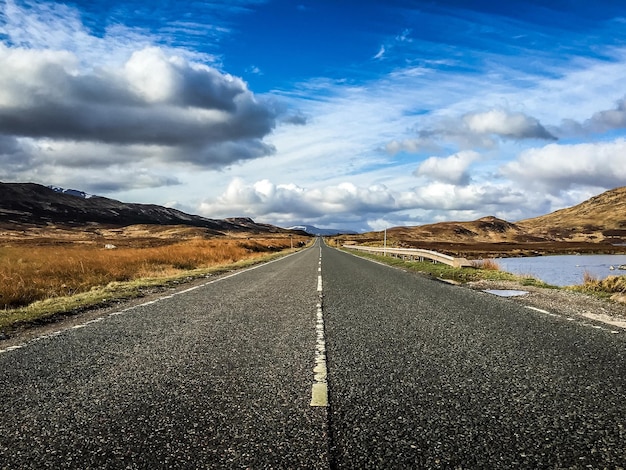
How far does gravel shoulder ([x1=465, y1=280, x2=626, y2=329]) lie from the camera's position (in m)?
8.80

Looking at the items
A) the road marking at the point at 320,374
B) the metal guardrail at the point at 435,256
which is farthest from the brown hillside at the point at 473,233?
the road marking at the point at 320,374

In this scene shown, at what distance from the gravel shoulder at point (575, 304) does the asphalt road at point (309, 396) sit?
4.97 ft

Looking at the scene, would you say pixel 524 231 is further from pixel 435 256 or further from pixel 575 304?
pixel 575 304

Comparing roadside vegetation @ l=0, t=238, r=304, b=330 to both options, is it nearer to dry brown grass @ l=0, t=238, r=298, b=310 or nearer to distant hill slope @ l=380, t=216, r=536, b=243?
dry brown grass @ l=0, t=238, r=298, b=310

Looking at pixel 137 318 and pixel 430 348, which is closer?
pixel 430 348

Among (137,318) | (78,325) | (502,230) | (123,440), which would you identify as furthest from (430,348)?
(502,230)

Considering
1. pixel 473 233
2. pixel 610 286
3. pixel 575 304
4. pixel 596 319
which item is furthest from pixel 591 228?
pixel 596 319

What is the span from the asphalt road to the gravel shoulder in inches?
59.6

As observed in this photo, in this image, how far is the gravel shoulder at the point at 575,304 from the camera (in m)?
8.80

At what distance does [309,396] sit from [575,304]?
934 cm

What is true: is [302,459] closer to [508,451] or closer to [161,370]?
[508,451]

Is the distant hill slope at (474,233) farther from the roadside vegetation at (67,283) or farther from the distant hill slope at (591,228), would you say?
the roadside vegetation at (67,283)

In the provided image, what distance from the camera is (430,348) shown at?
6.04 meters

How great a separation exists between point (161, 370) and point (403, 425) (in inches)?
117
